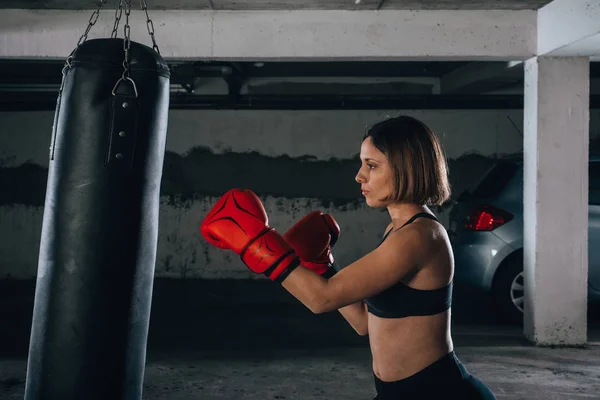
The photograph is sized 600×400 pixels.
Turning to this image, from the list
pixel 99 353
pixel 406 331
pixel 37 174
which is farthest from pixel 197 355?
pixel 37 174

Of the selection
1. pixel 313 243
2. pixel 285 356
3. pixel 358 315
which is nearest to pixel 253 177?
pixel 285 356

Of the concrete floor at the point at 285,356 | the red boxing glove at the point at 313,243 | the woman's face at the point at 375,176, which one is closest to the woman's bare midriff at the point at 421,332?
the woman's face at the point at 375,176

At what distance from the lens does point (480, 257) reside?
6129 millimetres

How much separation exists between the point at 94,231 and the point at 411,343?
1228 mm

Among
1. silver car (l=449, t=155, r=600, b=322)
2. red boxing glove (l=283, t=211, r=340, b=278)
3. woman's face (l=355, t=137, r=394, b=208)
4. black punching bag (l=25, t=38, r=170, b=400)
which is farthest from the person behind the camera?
silver car (l=449, t=155, r=600, b=322)

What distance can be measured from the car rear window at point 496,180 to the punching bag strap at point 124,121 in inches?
178

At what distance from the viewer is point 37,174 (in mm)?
9133

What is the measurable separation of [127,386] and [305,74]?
729cm

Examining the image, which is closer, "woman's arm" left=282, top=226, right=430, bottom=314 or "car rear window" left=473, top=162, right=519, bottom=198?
"woman's arm" left=282, top=226, right=430, bottom=314

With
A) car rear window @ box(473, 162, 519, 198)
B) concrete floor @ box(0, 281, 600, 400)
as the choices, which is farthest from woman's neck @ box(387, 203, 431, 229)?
car rear window @ box(473, 162, 519, 198)

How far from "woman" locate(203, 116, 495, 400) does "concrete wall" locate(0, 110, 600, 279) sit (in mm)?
7279

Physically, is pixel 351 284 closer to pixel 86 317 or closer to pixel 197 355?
pixel 86 317

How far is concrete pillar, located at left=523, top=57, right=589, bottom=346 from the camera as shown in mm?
5551

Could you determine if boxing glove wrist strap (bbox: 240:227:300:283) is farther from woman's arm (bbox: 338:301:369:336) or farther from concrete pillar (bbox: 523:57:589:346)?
concrete pillar (bbox: 523:57:589:346)
